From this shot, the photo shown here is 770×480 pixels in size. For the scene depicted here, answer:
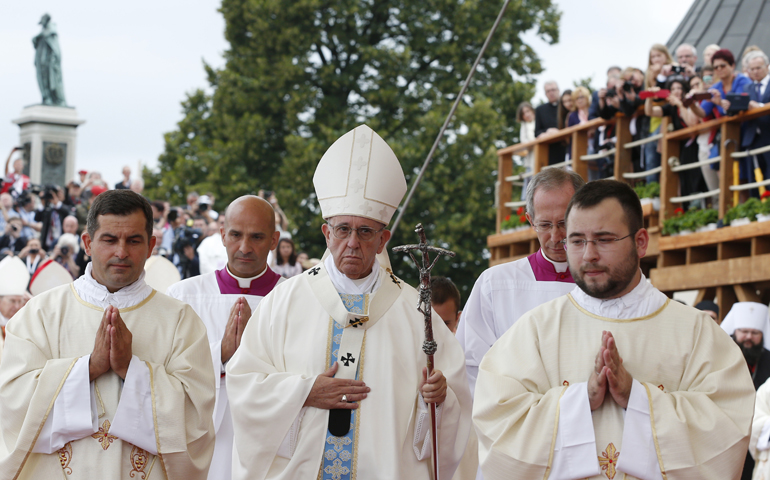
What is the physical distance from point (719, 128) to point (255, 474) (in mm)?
8346

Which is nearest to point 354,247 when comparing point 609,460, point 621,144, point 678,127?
point 609,460

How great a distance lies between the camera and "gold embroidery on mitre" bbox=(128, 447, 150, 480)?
14.2 ft

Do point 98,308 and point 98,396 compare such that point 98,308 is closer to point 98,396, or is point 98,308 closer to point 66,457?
point 98,396

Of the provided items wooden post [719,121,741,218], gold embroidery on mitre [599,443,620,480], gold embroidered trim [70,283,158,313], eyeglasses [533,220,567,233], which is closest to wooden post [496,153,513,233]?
wooden post [719,121,741,218]

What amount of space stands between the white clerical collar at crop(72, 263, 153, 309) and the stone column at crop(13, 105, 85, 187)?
1963 centimetres

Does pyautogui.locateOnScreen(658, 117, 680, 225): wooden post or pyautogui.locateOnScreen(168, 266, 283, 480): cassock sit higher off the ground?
pyautogui.locateOnScreen(658, 117, 680, 225): wooden post

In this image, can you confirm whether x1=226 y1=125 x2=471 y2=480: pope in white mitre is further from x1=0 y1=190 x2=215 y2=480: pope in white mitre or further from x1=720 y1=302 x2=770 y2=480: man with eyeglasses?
x1=720 y1=302 x2=770 y2=480: man with eyeglasses

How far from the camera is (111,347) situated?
4.16 metres

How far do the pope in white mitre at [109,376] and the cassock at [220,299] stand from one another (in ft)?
3.07

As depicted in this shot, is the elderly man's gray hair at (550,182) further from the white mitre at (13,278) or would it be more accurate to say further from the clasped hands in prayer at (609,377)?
the white mitre at (13,278)

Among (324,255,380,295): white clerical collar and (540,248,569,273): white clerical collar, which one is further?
(540,248,569,273): white clerical collar

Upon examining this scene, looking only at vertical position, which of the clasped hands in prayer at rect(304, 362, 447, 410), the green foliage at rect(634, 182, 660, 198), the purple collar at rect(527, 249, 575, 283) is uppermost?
the green foliage at rect(634, 182, 660, 198)

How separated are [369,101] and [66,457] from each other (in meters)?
18.2

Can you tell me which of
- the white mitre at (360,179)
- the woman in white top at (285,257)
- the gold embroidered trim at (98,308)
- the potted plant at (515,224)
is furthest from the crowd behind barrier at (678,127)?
the gold embroidered trim at (98,308)
